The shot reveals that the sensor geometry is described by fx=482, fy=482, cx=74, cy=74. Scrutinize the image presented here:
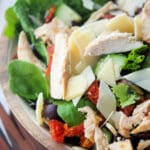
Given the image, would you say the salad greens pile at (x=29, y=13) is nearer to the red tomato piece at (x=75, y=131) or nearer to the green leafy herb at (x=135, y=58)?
the green leafy herb at (x=135, y=58)

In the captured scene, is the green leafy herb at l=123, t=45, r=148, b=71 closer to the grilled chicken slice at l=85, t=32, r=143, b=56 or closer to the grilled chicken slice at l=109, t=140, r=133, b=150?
the grilled chicken slice at l=85, t=32, r=143, b=56

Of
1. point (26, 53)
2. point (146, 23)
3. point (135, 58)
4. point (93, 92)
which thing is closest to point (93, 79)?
point (93, 92)

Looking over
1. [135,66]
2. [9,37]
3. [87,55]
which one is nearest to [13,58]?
[9,37]

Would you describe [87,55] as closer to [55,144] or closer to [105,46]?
[105,46]

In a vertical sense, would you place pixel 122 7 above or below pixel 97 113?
above

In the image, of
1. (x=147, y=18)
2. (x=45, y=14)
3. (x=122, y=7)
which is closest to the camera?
(x=147, y=18)

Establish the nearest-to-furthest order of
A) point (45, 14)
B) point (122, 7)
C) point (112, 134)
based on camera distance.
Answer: point (112, 134)
point (122, 7)
point (45, 14)

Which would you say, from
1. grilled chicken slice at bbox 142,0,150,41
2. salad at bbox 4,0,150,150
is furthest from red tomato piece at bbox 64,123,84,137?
grilled chicken slice at bbox 142,0,150,41
